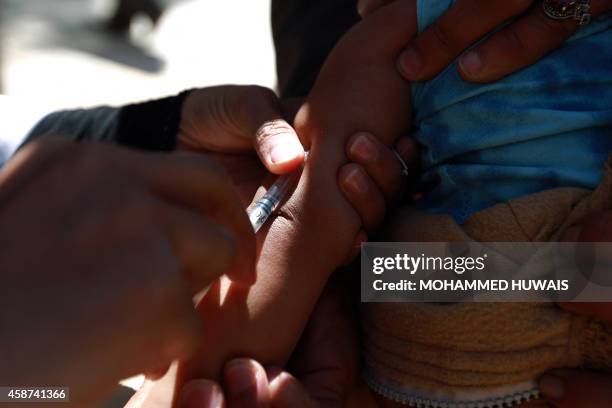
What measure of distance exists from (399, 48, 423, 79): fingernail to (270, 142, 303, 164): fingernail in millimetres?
206

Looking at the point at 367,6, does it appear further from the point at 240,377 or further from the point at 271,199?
the point at 240,377

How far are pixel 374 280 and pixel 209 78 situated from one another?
2185 mm

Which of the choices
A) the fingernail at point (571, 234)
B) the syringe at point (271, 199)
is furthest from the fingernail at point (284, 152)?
the fingernail at point (571, 234)

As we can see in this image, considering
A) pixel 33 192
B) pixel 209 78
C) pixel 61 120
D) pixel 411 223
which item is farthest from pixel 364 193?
pixel 209 78

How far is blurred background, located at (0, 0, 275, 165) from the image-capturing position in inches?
120

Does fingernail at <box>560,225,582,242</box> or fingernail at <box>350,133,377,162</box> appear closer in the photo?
fingernail at <box>560,225,582,242</box>

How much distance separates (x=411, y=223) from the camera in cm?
112

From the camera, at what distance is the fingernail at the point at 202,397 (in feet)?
3.10

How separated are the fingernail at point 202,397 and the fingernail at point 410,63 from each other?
22.1 inches

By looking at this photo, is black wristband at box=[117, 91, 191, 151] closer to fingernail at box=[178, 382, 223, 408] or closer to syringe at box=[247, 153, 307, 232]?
syringe at box=[247, 153, 307, 232]

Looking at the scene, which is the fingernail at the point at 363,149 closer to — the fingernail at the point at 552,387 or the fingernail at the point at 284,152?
the fingernail at the point at 284,152

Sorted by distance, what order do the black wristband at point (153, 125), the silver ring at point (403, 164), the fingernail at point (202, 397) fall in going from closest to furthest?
the fingernail at point (202, 397) < the silver ring at point (403, 164) < the black wristband at point (153, 125)

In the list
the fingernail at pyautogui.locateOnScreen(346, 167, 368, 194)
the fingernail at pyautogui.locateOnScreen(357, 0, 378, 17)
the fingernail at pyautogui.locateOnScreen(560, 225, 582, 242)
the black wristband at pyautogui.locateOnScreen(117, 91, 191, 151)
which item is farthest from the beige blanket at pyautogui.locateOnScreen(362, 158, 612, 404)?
the black wristband at pyautogui.locateOnScreen(117, 91, 191, 151)

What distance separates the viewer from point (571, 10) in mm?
1078
